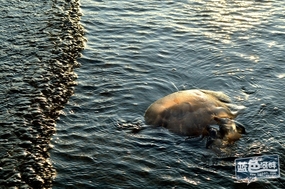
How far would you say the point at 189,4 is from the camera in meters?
11.5

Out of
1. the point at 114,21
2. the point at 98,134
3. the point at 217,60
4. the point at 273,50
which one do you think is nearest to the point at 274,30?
the point at 273,50

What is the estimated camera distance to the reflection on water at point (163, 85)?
5859 millimetres

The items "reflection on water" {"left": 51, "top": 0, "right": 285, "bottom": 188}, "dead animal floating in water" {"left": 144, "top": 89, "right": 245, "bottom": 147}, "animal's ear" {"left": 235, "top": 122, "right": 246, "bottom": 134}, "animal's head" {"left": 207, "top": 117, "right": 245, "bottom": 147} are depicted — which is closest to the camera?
"reflection on water" {"left": 51, "top": 0, "right": 285, "bottom": 188}

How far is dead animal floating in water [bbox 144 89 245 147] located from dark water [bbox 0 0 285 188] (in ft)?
0.49

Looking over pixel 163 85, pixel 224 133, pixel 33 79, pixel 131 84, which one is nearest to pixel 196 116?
pixel 224 133

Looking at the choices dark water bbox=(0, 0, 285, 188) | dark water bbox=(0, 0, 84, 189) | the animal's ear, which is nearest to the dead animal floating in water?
the animal's ear

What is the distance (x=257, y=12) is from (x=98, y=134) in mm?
5779

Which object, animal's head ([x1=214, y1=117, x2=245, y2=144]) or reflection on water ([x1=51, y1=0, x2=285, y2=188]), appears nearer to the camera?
reflection on water ([x1=51, y1=0, x2=285, y2=188])

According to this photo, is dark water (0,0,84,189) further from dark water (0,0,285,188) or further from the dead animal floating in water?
the dead animal floating in water

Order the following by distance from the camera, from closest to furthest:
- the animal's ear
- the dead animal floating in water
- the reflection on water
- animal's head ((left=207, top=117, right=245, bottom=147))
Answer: the reflection on water
animal's head ((left=207, top=117, right=245, bottom=147))
the dead animal floating in water
the animal's ear

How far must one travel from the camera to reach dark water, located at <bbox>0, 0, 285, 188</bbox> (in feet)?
19.3

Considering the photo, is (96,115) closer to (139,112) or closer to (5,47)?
(139,112)

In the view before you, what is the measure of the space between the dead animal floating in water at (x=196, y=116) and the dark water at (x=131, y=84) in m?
0.15

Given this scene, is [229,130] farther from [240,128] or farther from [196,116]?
[196,116]
